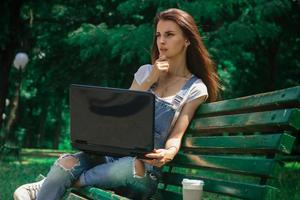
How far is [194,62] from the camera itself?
3.96m

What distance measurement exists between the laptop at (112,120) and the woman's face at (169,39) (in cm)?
68

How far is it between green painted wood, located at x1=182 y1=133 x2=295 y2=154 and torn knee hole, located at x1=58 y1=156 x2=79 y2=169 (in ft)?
2.29

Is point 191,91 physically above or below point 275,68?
below

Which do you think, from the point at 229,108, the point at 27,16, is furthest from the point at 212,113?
the point at 27,16

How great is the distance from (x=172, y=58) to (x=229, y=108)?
648 millimetres

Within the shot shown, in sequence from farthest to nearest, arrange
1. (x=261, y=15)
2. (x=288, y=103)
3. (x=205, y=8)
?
(x=261, y=15) → (x=205, y=8) → (x=288, y=103)

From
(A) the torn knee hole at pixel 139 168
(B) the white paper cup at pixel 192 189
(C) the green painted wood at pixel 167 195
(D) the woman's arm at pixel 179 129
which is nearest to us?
(B) the white paper cup at pixel 192 189

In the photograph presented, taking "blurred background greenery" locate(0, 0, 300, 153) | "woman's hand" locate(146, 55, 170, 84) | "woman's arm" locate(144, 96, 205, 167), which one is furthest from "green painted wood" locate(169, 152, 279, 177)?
"blurred background greenery" locate(0, 0, 300, 153)

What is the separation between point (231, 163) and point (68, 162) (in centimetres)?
93

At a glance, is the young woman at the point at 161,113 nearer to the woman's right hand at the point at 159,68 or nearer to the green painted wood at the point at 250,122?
the woman's right hand at the point at 159,68

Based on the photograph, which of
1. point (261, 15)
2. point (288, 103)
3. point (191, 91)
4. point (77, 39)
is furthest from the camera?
point (77, 39)

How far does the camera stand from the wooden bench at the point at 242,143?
2.80m

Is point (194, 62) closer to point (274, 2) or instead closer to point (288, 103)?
point (288, 103)

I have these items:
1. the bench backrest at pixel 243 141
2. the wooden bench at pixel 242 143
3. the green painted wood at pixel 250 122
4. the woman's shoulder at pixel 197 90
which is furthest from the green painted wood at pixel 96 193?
the woman's shoulder at pixel 197 90
